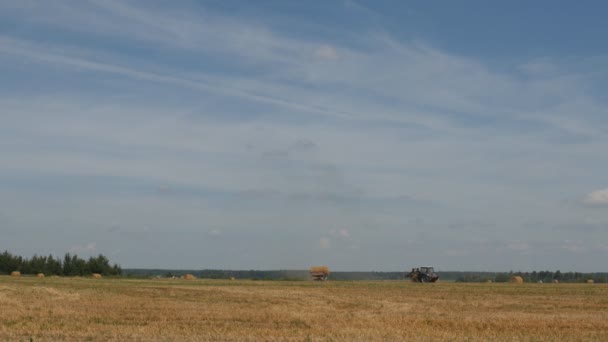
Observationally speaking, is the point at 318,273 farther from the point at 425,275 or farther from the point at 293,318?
the point at 293,318

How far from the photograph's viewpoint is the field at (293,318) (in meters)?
24.1

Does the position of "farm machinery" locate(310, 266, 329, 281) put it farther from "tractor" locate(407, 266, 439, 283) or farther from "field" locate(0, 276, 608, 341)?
"field" locate(0, 276, 608, 341)

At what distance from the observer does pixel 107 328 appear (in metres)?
25.5

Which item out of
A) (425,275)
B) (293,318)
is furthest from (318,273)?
(293,318)

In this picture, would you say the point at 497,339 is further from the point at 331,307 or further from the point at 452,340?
the point at 331,307

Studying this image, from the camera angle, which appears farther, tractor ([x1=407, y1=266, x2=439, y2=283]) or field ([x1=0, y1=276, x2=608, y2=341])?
tractor ([x1=407, y1=266, x2=439, y2=283])

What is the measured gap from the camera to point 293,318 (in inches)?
1197

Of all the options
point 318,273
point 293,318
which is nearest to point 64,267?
point 318,273

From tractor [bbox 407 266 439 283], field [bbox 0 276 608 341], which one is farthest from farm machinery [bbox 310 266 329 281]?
field [bbox 0 276 608 341]

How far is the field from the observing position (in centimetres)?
2406

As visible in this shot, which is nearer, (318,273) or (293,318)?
(293,318)

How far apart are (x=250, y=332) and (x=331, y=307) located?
13372 mm

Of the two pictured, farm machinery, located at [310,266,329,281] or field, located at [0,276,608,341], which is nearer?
field, located at [0,276,608,341]

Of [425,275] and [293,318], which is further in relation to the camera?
[425,275]
